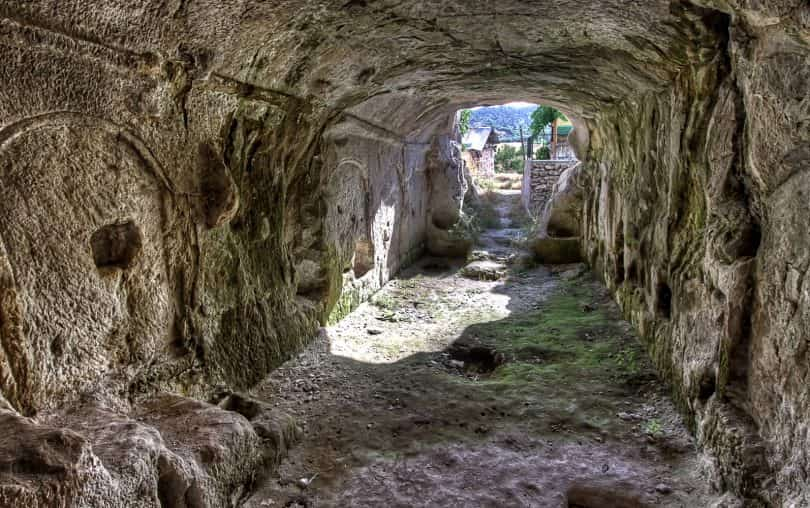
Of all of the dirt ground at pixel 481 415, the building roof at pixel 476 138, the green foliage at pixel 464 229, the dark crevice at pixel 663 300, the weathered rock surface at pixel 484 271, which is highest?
the building roof at pixel 476 138

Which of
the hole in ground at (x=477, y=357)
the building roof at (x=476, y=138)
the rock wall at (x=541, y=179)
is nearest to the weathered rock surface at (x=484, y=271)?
the hole in ground at (x=477, y=357)

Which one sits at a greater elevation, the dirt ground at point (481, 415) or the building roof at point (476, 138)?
the building roof at point (476, 138)

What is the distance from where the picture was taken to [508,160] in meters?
24.9

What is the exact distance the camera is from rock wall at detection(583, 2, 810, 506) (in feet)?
7.79

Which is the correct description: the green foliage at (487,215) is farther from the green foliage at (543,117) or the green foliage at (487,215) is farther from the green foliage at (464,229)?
the green foliage at (543,117)

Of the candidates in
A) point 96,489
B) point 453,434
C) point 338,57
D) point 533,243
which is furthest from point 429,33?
point 533,243

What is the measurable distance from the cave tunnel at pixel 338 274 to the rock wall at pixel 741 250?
0.06 feet

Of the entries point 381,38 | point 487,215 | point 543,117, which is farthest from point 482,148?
point 381,38

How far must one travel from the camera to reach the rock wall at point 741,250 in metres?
2.37

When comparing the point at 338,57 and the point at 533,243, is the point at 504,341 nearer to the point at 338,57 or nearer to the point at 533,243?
the point at 338,57

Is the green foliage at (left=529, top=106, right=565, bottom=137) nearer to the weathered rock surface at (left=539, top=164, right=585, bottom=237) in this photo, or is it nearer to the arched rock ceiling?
the weathered rock surface at (left=539, top=164, right=585, bottom=237)

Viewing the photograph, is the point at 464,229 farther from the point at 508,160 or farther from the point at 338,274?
the point at 508,160

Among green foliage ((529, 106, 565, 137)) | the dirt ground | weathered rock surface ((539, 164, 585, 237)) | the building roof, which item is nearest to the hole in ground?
the dirt ground

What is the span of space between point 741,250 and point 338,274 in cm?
437
